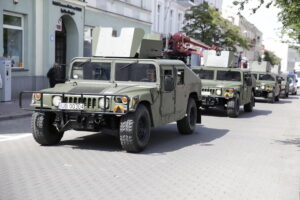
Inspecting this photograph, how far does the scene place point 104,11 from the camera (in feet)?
84.3

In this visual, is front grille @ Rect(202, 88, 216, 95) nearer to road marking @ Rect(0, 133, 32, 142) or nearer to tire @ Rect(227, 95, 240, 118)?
tire @ Rect(227, 95, 240, 118)

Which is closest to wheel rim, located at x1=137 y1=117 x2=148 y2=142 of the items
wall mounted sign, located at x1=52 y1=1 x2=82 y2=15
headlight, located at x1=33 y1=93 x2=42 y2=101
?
headlight, located at x1=33 y1=93 x2=42 y2=101

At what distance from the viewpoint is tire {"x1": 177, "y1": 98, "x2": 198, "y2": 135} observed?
1080 centimetres

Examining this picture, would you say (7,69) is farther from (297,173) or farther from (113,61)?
(297,173)

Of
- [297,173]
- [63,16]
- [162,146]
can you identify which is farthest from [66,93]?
[63,16]

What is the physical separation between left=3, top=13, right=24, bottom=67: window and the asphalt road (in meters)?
8.86

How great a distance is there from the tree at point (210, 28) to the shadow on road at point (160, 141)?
91.5 feet

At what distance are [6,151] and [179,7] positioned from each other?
3640 cm

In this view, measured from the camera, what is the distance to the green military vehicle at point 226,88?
51.6 feet

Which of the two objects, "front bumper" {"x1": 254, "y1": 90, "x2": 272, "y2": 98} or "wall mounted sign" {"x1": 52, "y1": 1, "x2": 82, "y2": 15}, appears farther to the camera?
"front bumper" {"x1": 254, "y1": 90, "x2": 272, "y2": 98}

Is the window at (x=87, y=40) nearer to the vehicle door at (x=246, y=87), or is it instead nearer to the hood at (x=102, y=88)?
the vehicle door at (x=246, y=87)

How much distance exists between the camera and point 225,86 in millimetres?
15938

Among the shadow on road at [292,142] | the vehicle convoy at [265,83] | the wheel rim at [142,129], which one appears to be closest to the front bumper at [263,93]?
the vehicle convoy at [265,83]

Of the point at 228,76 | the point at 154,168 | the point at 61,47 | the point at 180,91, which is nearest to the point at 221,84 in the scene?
the point at 228,76
